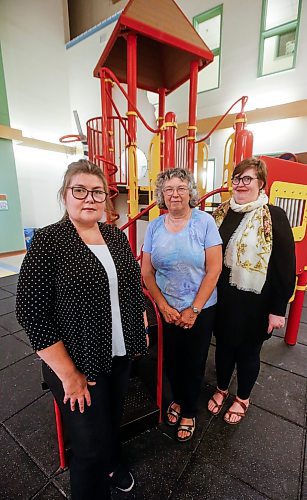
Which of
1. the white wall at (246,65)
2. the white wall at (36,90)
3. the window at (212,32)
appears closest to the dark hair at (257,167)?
the white wall at (246,65)

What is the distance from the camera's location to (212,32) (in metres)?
5.83

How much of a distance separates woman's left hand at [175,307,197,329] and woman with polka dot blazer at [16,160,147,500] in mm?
351

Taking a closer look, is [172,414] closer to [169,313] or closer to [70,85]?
[169,313]

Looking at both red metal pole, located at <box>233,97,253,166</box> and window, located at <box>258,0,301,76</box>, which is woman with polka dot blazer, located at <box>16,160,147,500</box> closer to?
red metal pole, located at <box>233,97,253,166</box>

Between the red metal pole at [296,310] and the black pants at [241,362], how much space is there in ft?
3.66

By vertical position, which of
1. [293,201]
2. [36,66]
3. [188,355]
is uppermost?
[36,66]

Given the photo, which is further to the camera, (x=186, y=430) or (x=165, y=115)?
(x=165, y=115)

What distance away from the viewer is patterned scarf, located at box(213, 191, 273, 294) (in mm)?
1270

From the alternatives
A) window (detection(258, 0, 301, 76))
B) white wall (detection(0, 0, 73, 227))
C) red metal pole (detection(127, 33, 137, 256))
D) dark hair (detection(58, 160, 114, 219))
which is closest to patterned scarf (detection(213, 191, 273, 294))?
dark hair (detection(58, 160, 114, 219))

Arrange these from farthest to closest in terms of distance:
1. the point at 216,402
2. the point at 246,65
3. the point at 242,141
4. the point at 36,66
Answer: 1. the point at 36,66
2. the point at 246,65
3. the point at 242,141
4. the point at 216,402

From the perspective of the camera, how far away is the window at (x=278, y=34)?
4852 mm

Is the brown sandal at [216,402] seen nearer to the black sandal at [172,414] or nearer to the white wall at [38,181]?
the black sandal at [172,414]

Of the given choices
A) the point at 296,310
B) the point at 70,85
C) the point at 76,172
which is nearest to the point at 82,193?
the point at 76,172

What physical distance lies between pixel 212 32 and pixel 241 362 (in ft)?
24.7
